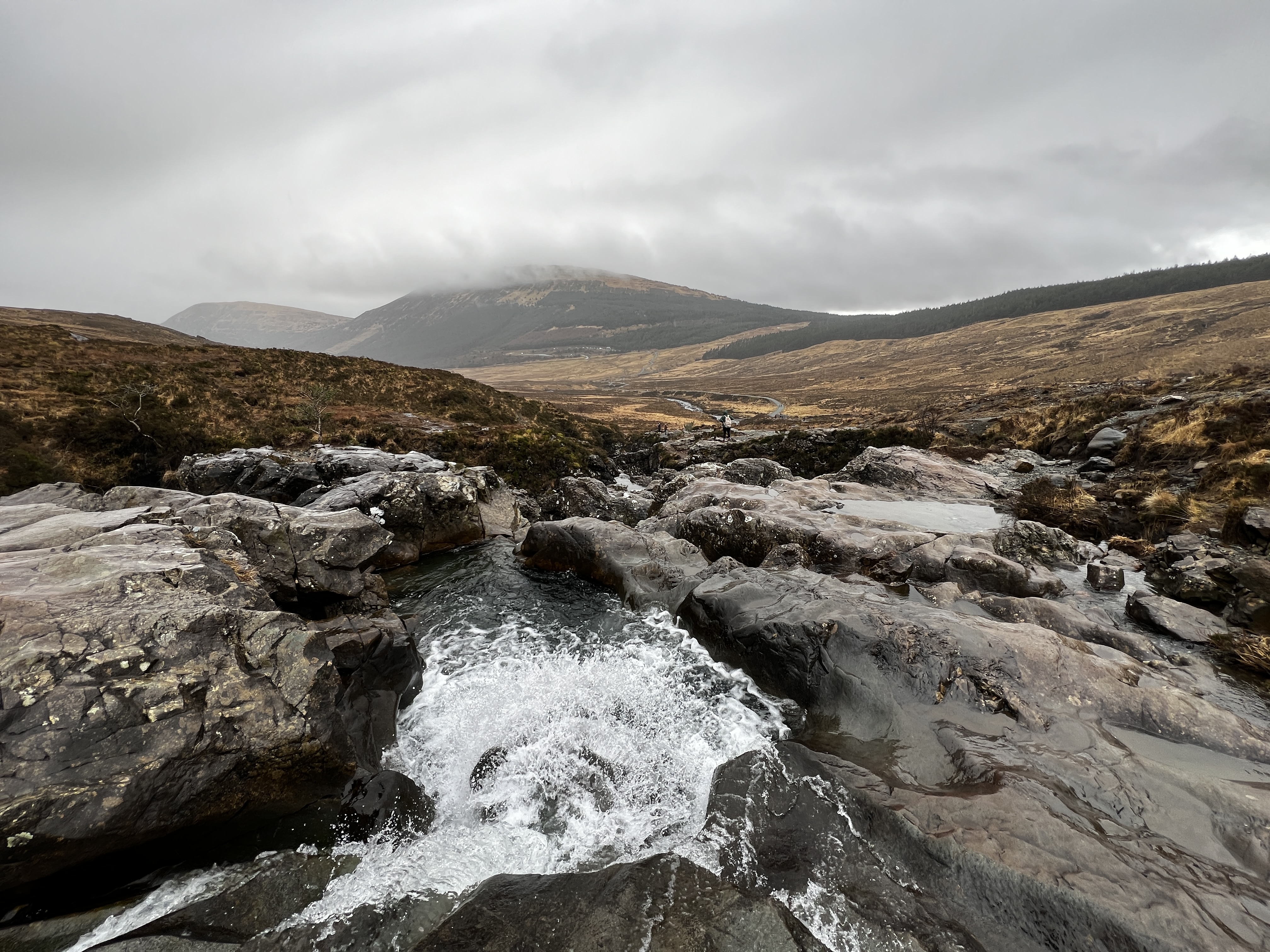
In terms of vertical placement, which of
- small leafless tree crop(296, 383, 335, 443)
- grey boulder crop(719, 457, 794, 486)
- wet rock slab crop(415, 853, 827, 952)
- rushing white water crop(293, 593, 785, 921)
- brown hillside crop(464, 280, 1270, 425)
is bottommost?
rushing white water crop(293, 593, 785, 921)

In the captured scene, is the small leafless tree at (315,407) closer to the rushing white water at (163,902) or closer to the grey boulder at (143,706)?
the grey boulder at (143,706)

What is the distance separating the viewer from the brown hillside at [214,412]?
946 inches

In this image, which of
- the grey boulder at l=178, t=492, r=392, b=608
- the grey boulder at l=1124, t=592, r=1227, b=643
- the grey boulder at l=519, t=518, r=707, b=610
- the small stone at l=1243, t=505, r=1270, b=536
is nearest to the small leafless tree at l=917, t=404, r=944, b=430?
the small stone at l=1243, t=505, r=1270, b=536

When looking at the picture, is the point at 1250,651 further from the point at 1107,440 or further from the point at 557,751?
the point at 1107,440

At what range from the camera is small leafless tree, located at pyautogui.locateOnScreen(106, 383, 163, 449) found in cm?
2616

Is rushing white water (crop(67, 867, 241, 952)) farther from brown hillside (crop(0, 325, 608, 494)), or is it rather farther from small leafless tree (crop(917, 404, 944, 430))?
small leafless tree (crop(917, 404, 944, 430))

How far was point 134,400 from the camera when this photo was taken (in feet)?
98.7

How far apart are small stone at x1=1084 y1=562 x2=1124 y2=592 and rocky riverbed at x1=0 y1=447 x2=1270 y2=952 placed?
104 millimetres

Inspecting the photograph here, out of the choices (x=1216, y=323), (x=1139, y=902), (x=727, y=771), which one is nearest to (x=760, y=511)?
(x=727, y=771)

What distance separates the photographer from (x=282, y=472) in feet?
72.2

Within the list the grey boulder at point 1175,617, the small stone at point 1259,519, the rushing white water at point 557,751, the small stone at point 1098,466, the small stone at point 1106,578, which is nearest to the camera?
the rushing white water at point 557,751

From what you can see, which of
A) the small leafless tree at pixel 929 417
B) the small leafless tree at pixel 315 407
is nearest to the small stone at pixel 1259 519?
the small leafless tree at pixel 929 417

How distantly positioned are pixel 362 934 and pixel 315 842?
6.63 ft

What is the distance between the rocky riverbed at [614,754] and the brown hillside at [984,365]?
5997 cm
